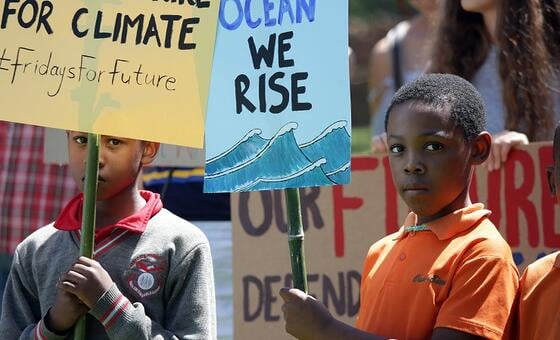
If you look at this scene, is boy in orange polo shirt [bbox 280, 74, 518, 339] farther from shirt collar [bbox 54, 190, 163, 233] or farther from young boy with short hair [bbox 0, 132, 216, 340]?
shirt collar [bbox 54, 190, 163, 233]

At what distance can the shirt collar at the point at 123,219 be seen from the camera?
3223mm

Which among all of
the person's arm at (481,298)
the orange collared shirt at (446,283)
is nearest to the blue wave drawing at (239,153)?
the orange collared shirt at (446,283)

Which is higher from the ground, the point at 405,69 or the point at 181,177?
the point at 405,69

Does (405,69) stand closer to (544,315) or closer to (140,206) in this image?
(140,206)

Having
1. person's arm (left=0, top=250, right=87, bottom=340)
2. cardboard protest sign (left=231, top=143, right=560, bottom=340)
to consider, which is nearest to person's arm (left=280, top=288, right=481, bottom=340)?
person's arm (left=0, top=250, right=87, bottom=340)

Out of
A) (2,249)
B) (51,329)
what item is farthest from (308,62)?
(2,249)

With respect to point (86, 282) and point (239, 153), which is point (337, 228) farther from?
point (86, 282)

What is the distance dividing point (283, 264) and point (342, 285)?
211 millimetres

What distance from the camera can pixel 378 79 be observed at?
5.81m

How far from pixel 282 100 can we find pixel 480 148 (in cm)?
48

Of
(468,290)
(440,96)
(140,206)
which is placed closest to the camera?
(468,290)

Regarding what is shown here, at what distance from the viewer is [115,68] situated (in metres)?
3.05

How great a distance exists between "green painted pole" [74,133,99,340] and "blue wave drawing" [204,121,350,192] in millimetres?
280

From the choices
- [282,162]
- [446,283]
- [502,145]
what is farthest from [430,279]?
[502,145]
